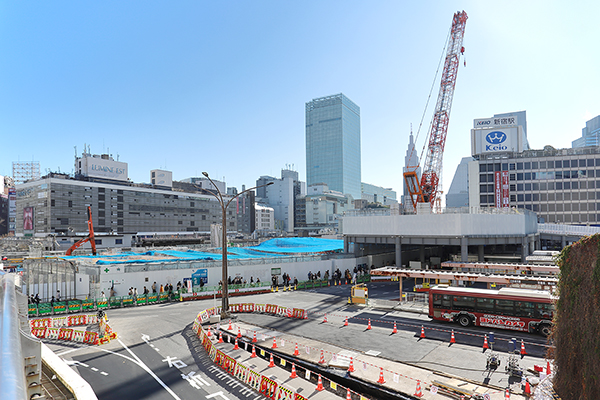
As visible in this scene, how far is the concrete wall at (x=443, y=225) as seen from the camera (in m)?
48.6

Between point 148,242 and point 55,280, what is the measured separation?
274 feet

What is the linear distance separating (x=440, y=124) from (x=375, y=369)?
73.7 meters

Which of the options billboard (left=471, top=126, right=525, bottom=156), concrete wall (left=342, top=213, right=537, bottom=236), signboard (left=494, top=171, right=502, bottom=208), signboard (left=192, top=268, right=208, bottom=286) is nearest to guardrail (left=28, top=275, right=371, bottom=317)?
signboard (left=192, top=268, right=208, bottom=286)

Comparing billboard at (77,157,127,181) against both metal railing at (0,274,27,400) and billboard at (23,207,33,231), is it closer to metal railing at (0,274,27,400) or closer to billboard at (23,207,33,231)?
billboard at (23,207,33,231)

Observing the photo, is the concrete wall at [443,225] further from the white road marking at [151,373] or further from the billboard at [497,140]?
the billboard at [497,140]

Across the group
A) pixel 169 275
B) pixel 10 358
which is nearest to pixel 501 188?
pixel 169 275

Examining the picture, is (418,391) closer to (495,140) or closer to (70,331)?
(70,331)

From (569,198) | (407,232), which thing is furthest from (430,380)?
(569,198)

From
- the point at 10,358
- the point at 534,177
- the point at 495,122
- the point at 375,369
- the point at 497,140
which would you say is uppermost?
the point at 495,122

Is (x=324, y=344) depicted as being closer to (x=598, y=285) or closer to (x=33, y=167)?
(x=598, y=285)

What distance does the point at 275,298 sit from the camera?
121 ft

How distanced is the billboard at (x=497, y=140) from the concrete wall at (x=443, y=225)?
48435 millimetres

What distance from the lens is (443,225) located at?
162 ft

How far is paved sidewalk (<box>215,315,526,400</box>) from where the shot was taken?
46.2 feet
